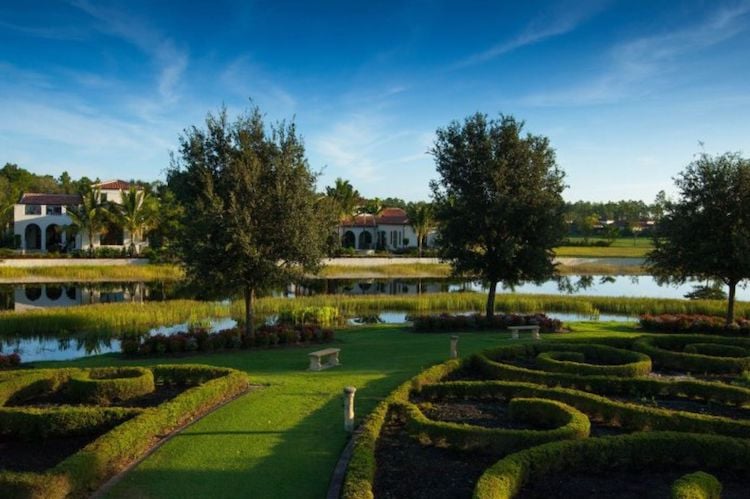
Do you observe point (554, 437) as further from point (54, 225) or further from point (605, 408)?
point (54, 225)

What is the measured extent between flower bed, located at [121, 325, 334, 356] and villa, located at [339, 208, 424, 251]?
2302 inches

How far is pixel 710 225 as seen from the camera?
22281 mm

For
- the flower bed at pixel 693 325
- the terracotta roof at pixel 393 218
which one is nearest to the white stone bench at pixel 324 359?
the flower bed at pixel 693 325

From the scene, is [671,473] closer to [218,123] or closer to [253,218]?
[253,218]

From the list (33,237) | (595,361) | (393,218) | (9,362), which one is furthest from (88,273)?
(393,218)

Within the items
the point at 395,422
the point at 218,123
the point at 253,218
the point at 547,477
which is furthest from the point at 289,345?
the point at 547,477

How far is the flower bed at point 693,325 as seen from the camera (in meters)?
22.0

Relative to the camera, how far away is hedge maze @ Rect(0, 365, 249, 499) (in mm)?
8117

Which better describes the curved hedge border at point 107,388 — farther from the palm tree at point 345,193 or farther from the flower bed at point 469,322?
the palm tree at point 345,193

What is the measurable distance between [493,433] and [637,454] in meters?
2.15

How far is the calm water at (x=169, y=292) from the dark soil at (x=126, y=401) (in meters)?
7.96

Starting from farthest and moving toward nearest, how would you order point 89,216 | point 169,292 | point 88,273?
point 89,216 < point 88,273 < point 169,292

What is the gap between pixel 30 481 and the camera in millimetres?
7551

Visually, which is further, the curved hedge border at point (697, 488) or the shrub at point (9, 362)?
the shrub at point (9, 362)
